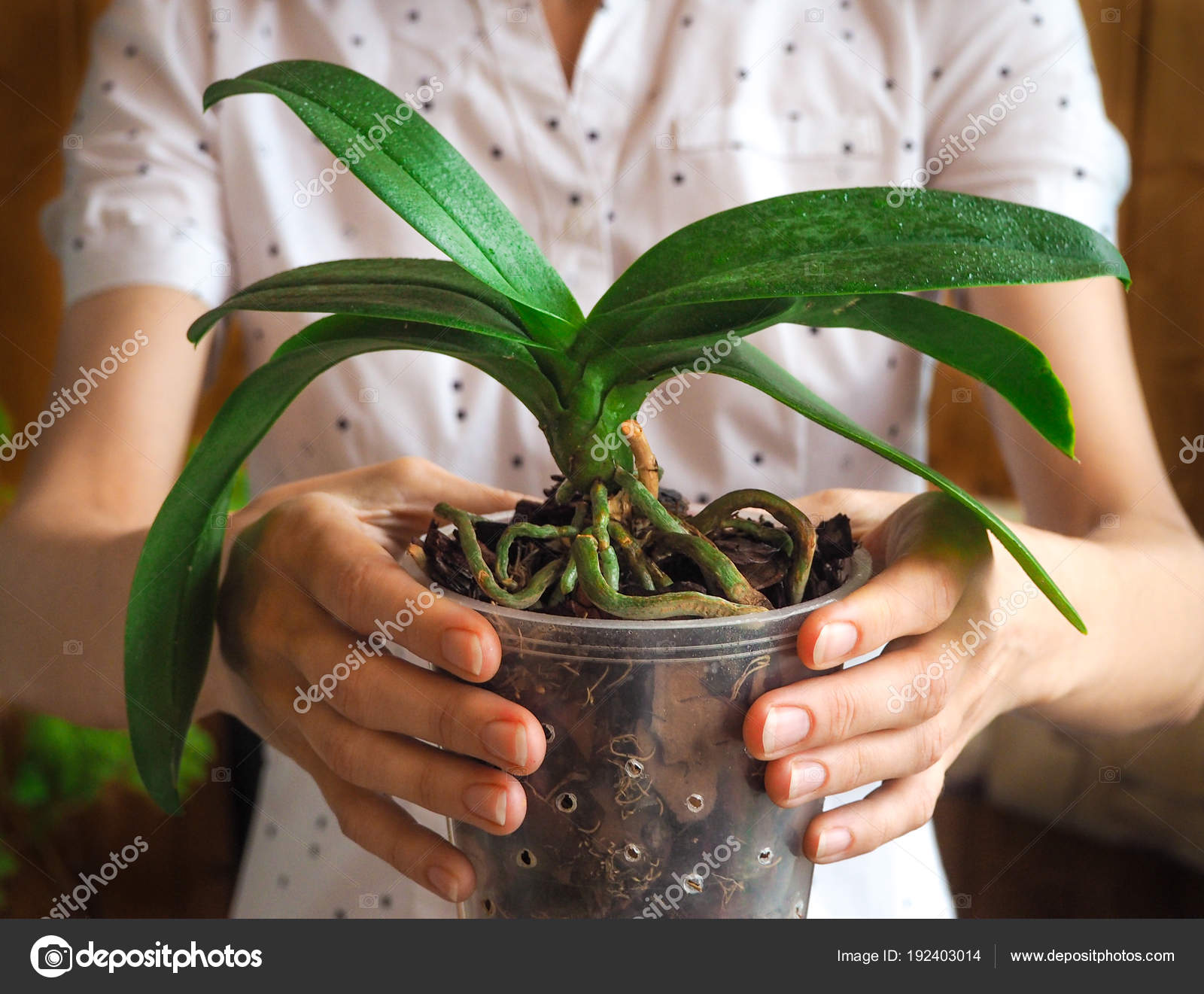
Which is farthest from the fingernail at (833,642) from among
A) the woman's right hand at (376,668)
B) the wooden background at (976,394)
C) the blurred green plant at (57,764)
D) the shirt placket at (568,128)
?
the wooden background at (976,394)

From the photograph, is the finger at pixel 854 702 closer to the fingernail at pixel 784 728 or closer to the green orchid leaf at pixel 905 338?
the fingernail at pixel 784 728

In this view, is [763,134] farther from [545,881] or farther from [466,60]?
[545,881]

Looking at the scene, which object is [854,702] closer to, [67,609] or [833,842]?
[833,842]

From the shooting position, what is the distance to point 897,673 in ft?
1.27

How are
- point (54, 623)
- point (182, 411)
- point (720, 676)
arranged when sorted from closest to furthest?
point (720, 676) < point (54, 623) < point (182, 411)

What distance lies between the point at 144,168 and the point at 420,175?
0.54 m

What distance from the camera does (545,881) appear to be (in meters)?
0.39

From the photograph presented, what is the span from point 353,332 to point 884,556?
253 millimetres

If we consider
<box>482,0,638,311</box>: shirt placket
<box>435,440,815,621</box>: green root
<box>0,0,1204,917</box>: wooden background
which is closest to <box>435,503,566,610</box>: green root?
<box>435,440,815,621</box>: green root

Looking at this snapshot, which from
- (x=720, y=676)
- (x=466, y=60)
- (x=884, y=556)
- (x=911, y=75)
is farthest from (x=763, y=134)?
(x=720, y=676)

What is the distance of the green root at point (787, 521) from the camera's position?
1.23ft

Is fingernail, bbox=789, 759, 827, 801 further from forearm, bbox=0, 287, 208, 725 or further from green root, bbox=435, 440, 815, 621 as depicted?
forearm, bbox=0, 287, 208, 725
